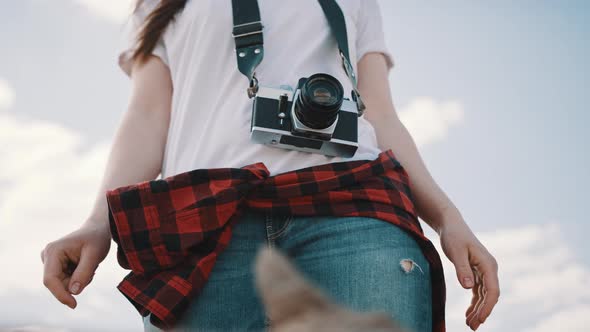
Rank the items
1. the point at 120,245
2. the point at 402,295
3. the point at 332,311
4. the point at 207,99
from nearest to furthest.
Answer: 1. the point at 332,311
2. the point at 402,295
3. the point at 120,245
4. the point at 207,99

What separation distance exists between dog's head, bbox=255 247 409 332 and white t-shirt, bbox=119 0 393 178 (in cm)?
103

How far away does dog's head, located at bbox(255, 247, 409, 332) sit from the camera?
0.35m

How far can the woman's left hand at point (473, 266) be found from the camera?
1.42 m

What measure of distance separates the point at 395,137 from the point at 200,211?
0.60m

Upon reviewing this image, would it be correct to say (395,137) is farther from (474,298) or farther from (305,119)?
(474,298)

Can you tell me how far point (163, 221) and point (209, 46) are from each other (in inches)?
18.9

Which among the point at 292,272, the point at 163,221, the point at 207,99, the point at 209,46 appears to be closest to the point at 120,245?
the point at 163,221

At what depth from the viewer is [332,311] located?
0.35m

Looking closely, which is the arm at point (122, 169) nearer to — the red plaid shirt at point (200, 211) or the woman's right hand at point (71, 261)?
the woman's right hand at point (71, 261)

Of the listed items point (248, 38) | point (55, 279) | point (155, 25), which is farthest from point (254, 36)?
point (55, 279)

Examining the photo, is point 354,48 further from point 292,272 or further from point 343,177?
point 292,272

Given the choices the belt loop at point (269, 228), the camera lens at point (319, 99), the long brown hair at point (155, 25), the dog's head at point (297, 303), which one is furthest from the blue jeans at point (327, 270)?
the dog's head at point (297, 303)

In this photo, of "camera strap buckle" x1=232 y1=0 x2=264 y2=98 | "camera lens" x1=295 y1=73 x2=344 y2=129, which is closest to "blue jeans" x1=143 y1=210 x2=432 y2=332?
"camera lens" x1=295 y1=73 x2=344 y2=129

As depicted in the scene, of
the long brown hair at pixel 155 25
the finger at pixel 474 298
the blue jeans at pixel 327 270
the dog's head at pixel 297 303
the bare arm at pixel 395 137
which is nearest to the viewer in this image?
the dog's head at pixel 297 303
